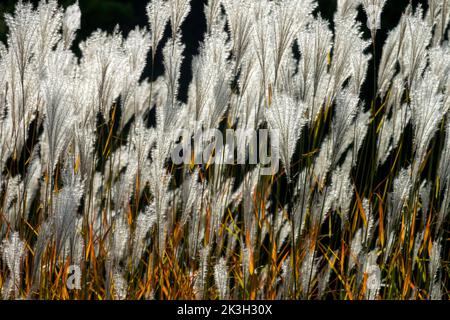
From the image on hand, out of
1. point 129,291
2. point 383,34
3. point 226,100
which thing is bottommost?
point 129,291

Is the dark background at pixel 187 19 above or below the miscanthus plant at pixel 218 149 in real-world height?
above

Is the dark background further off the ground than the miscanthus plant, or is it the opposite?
the dark background

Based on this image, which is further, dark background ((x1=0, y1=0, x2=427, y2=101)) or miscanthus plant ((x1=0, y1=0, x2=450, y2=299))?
dark background ((x1=0, y1=0, x2=427, y2=101))

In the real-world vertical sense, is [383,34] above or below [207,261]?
above

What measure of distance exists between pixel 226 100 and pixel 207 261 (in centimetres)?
49

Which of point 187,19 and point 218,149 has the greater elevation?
point 187,19

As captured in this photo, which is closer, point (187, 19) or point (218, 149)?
point (218, 149)

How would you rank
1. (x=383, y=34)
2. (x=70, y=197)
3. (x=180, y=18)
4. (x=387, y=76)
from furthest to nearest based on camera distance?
(x=383, y=34) < (x=387, y=76) < (x=180, y=18) < (x=70, y=197)

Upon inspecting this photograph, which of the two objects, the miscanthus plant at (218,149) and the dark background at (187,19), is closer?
the miscanthus plant at (218,149)

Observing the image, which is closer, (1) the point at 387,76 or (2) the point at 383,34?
(1) the point at 387,76
